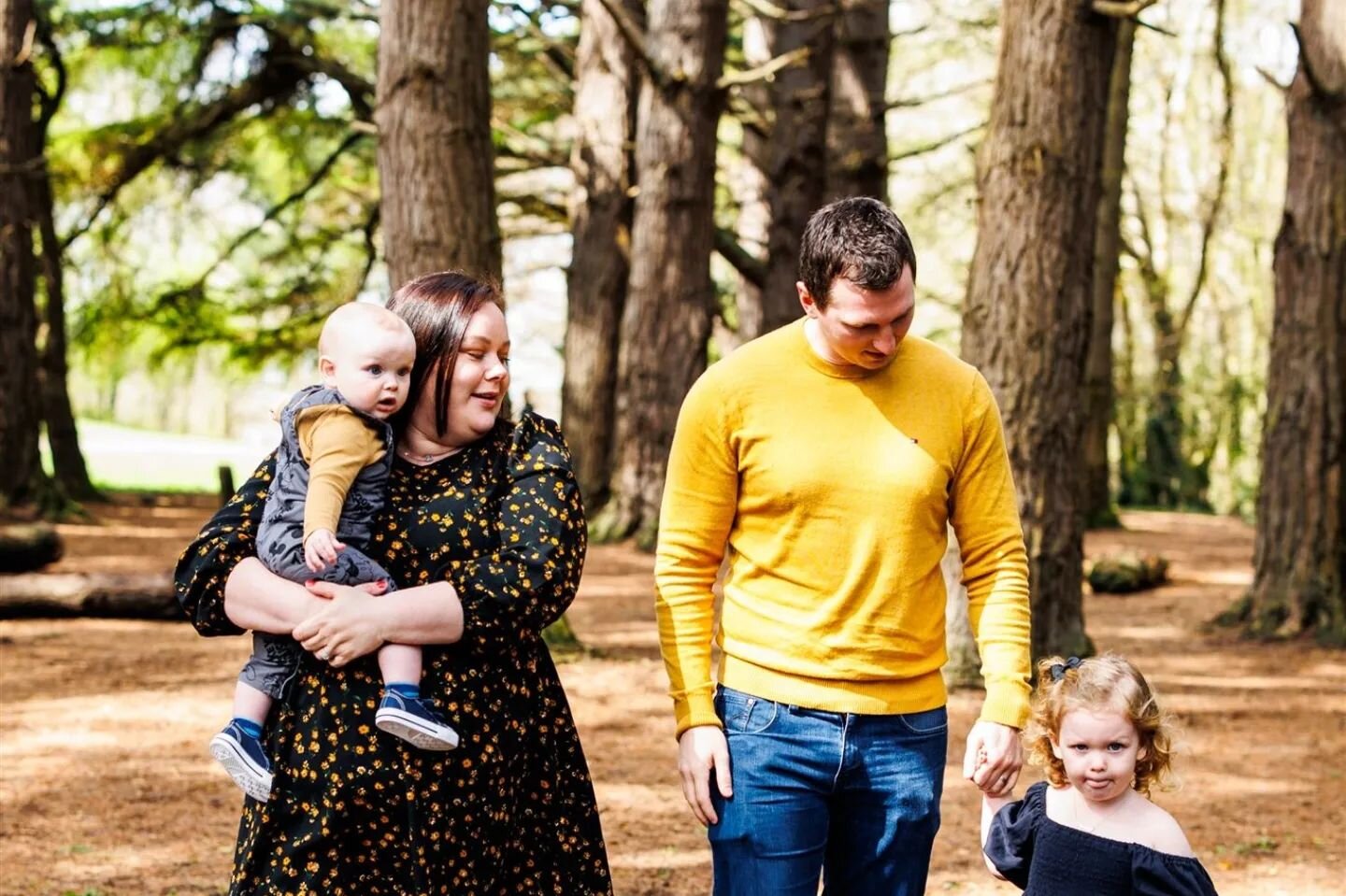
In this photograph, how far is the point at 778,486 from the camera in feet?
9.30

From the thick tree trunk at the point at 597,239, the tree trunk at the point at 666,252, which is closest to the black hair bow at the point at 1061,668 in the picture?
the tree trunk at the point at 666,252

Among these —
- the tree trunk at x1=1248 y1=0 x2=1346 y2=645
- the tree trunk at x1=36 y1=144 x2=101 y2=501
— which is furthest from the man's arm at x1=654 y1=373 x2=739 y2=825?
the tree trunk at x1=36 y1=144 x2=101 y2=501

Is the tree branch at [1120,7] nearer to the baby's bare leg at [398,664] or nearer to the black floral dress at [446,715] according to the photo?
the black floral dress at [446,715]

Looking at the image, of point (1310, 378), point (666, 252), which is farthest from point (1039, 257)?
point (666, 252)

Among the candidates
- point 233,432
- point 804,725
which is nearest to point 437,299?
point 804,725

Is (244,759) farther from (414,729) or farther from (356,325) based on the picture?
(356,325)

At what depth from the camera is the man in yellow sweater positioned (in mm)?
2818

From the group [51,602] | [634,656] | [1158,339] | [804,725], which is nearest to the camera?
[804,725]

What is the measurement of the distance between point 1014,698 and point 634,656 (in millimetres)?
6597

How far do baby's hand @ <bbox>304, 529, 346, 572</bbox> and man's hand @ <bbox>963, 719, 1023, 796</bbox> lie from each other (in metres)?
1.19

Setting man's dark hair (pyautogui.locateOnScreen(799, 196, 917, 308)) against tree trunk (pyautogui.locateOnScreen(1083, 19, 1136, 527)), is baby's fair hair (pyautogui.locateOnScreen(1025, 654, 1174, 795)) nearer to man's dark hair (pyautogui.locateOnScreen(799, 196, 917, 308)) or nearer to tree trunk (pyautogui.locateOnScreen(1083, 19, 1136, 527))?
man's dark hair (pyautogui.locateOnScreen(799, 196, 917, 308))

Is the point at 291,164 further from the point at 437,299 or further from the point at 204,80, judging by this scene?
the point at 437,299

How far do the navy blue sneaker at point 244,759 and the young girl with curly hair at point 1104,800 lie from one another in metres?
1.37

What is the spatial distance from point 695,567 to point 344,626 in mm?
672
